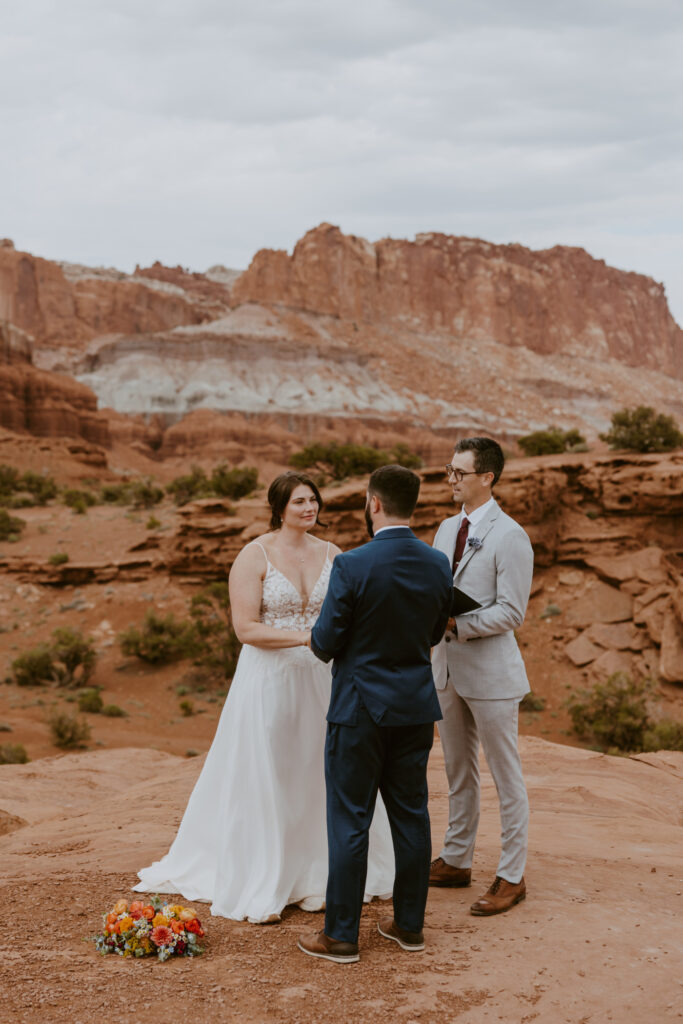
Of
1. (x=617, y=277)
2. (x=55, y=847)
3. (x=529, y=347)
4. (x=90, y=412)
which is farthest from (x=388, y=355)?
(x=55, y=847)

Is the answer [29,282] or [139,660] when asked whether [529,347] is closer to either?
[29,282]

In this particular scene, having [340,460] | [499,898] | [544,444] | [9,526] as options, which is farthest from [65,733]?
[340,460]

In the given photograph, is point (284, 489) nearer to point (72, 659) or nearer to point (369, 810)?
point (369, 810)

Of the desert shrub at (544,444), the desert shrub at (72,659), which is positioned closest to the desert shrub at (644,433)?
the desert shrub at (544,444)

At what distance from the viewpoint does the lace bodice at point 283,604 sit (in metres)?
4.62

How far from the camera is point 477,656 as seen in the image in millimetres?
4504

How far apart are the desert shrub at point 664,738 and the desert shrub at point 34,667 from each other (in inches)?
520

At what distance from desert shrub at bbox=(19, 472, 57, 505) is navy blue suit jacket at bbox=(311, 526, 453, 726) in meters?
37.1

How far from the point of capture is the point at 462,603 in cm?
430

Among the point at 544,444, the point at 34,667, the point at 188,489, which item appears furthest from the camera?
the point at 188,489

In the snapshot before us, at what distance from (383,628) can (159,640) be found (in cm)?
1851

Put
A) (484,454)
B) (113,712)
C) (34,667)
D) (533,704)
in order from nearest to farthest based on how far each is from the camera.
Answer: (484,454), (113,712), (533,704), (34,667)

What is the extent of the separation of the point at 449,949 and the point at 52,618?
2215 centimetres

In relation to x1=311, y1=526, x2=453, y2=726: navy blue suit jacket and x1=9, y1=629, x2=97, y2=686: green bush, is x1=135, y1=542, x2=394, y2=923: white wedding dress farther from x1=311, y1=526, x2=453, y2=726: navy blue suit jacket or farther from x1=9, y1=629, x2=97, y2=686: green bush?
x1=9, y1=629, x2=97, y2=686: green bush
